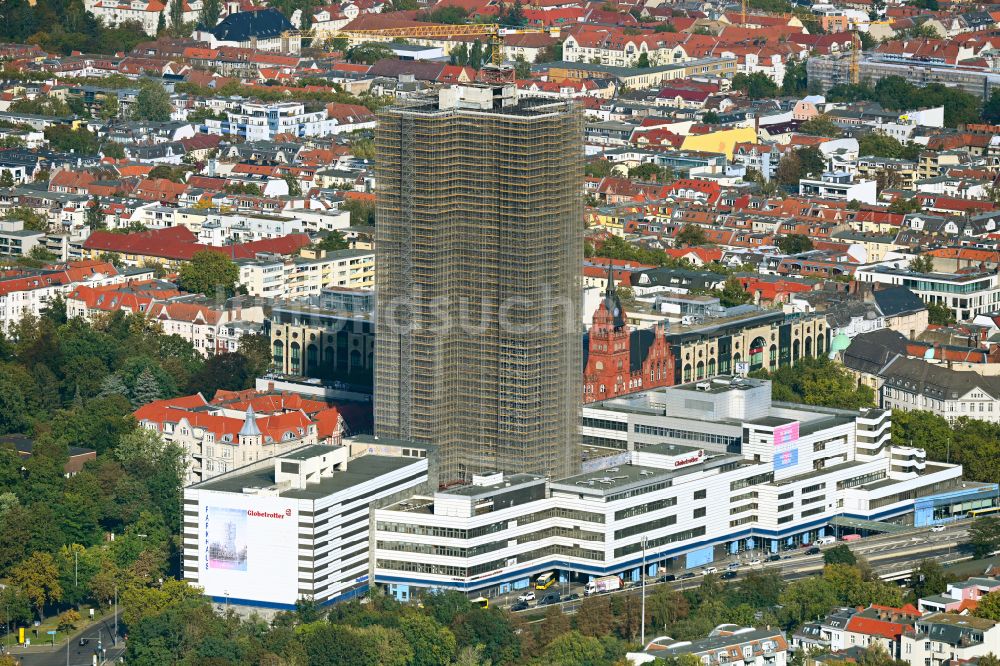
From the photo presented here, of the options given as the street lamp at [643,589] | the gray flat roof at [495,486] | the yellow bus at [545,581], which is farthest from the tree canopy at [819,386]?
the yellow bus at [545,581]

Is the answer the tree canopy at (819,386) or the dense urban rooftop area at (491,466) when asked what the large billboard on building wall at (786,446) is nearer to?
the dense urban rooftop area at (491,466)

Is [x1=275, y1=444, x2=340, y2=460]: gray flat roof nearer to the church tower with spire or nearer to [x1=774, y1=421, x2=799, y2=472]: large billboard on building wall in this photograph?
the church tower with spire

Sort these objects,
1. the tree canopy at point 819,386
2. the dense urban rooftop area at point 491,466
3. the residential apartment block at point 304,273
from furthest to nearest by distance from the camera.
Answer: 1. the residential apartment block at point 304,273
2. the tree canopy at point 819,386
3. the dense urban rooftop area at point 491,466

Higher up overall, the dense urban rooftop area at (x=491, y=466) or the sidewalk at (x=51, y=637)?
the dense urban rooftop area at (x=491, y=466)

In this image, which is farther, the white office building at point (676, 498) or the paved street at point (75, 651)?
the white office building at point (676, 498)

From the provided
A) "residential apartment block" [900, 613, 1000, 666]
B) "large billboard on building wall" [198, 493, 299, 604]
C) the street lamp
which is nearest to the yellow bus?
the street lamp

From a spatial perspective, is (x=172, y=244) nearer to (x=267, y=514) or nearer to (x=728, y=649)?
(x=267, y=514)
